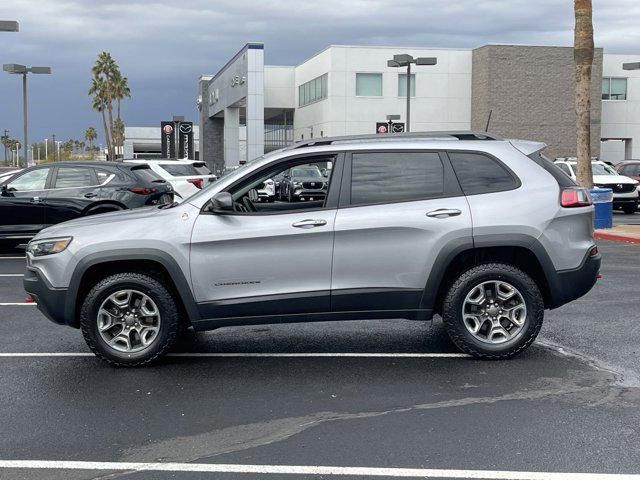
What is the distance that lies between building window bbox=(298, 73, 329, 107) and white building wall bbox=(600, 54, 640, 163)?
17.5 metres

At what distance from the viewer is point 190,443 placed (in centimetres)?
512

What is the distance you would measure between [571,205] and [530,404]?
196cm

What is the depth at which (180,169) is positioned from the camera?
20.8 metres

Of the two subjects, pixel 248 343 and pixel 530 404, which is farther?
pixel 248 343

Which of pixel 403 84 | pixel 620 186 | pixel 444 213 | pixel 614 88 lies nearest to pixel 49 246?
pixel 444 213

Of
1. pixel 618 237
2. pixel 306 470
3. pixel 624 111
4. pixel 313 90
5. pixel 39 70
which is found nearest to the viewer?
pixel 306 470

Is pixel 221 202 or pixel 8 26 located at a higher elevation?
pixel 8 26

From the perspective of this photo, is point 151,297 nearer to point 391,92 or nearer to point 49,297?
Answer: point 49,297

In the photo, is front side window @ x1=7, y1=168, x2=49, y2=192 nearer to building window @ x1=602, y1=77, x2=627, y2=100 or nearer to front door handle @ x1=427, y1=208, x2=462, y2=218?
front door handle @ x1=427, y1=208, x2=462, y2=218

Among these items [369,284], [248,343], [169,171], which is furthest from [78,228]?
[169,171]

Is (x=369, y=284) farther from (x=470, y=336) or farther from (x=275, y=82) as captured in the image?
(x=275, y=82)

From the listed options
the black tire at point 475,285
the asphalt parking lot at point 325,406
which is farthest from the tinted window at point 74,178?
the black tire at point 475,285

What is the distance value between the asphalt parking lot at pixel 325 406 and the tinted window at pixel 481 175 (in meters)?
1.48

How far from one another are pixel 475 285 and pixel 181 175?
47.8 feet
